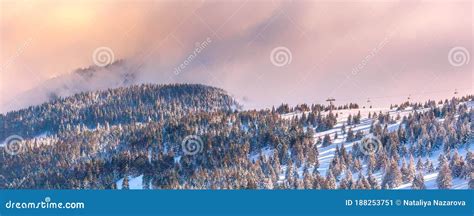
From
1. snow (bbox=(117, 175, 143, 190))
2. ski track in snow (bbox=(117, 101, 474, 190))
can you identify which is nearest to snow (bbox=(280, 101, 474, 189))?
ski track in snow (bbox=(117, 101, 474, 190))

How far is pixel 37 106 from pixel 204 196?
15293cm

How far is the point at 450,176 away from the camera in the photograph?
249ft

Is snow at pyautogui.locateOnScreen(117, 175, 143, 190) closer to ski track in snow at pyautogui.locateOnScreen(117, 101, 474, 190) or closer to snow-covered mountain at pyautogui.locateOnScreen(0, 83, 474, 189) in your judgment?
ski track in snow at pyautogui.locateOnScreen(117, 101, 474, 190)

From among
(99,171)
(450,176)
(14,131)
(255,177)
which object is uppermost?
(14,131)

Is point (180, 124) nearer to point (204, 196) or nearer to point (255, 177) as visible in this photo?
point (255, 177)

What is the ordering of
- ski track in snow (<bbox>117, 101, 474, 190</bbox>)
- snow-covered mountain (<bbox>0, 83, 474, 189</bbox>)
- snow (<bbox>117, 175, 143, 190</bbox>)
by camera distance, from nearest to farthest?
ski track in snow (<bbox>117, 101, 474, 190</bbox>)
snow-covered mountain (<bbox>0, 83, 474, 189</bbox>)
snow (<bbox>117, 175, 143, 190</bbox>)

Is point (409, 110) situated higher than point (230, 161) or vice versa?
point (409, 110)

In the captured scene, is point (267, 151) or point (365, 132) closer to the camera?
point (267, 151)

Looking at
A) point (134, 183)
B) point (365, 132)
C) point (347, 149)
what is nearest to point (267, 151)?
point (347, 149)

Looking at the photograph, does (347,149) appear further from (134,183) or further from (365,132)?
(134,183)

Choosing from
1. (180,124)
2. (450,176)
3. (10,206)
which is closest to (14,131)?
(180,124)

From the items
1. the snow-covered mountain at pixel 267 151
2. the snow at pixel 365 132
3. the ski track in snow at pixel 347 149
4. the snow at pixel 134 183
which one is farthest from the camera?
the snow at pixel 134 183

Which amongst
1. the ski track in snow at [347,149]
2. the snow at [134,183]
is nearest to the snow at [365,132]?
the ski track in snow at [347,149]

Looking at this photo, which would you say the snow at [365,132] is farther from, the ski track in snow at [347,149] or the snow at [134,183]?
the snow at [134,183]
